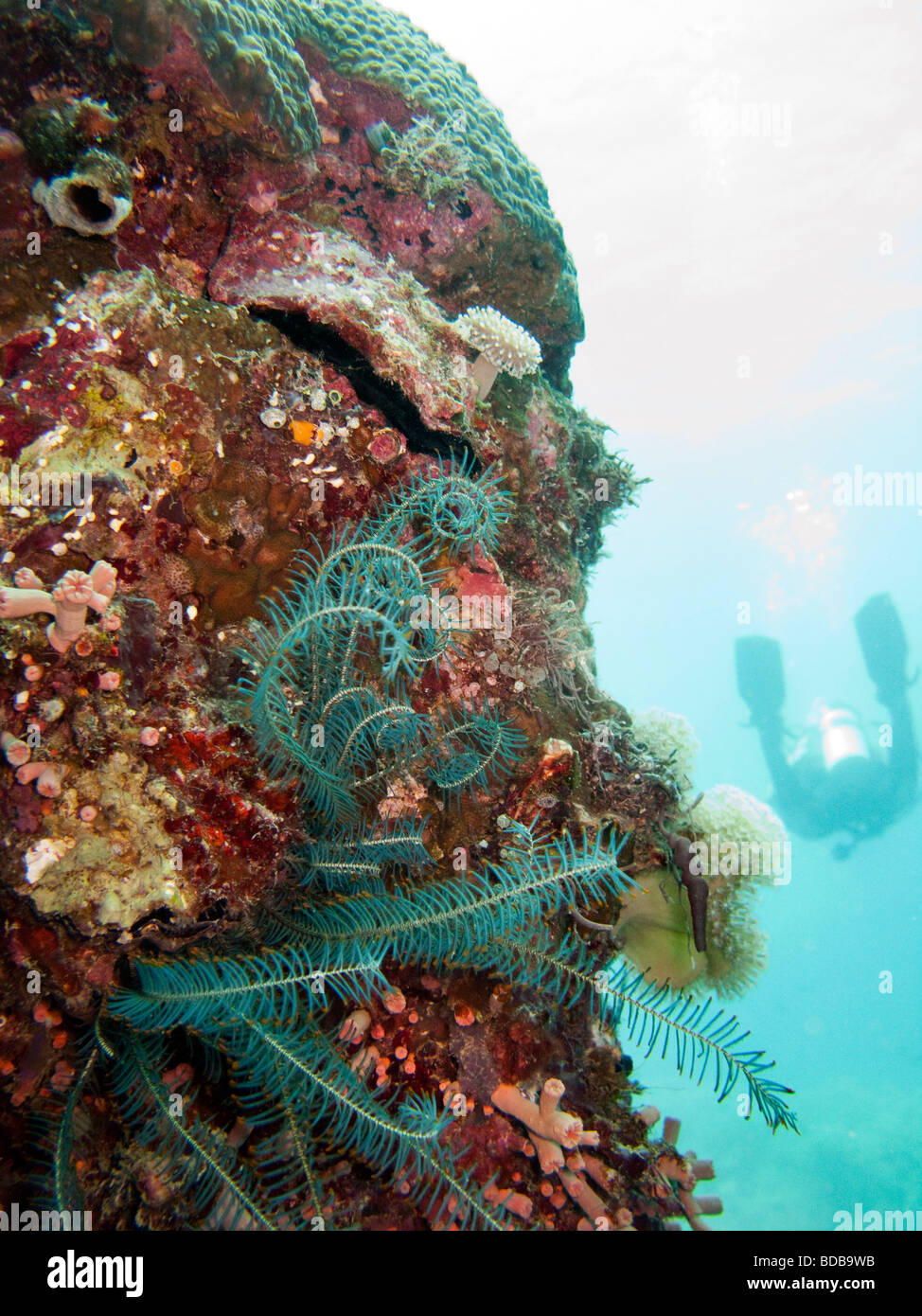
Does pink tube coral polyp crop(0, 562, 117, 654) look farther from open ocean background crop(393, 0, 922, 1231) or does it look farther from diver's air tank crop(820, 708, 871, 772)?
diver's air tank crop(820, 708, 871, 772)

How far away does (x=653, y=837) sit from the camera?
4.14 meters

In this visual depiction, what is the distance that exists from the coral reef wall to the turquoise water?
1.09m

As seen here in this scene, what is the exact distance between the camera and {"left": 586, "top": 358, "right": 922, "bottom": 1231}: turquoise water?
25.5 meters

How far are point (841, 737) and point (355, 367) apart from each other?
1260 inches

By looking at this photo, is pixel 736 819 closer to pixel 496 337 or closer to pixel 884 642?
pixel 496 337

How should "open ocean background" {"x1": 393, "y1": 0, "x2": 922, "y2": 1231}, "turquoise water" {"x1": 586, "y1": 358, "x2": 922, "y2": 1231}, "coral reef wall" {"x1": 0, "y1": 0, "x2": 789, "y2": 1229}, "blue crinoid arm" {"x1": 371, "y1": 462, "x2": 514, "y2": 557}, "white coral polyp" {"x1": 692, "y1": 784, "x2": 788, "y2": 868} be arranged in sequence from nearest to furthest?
"coral reef wall" {"x1": 0, "y1": 0, "x2": 789, "y2": 1229}
"blue crinoid arm" {"x1": 371, "y1": 462, "x2": 514, "y2": 557}
"white coral polyp" {"x1": 692, "y1": 784, "x2": 788, "y2": 868}
"open ocean background" {"x1": 393, "y1": 0, "x2": 922, "y2": 1231}
"turquoise water" {"x1": 586, "y1": 358, "x2": 922, "y2": 1231}

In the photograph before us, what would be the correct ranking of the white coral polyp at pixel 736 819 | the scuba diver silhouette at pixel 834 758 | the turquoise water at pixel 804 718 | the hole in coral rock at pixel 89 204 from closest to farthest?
the hole in coral rock at pixel 89 204
the white coral polyp at pixel 736 819
the turquoise water at pixel 804 718
the scuba diver silhouette at pixel 834 758

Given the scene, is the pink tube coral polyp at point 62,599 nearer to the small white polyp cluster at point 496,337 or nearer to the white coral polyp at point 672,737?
the small white polyp cluster at point 496,337

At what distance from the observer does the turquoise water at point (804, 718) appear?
25453 millimetres

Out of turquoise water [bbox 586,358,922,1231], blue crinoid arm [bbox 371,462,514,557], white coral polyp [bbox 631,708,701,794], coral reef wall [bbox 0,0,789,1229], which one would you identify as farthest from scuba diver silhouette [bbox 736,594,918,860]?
blue crinoid arm [bbox 371,462,514,557]

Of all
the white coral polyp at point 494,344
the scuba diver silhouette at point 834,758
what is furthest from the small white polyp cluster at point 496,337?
the scuba diver silhouette at point 834,758

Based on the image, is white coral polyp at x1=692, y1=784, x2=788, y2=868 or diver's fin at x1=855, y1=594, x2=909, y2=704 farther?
diver's fin at x1=855, y1=594, x2=909, y2=704

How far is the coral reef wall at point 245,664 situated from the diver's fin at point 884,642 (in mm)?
28913
